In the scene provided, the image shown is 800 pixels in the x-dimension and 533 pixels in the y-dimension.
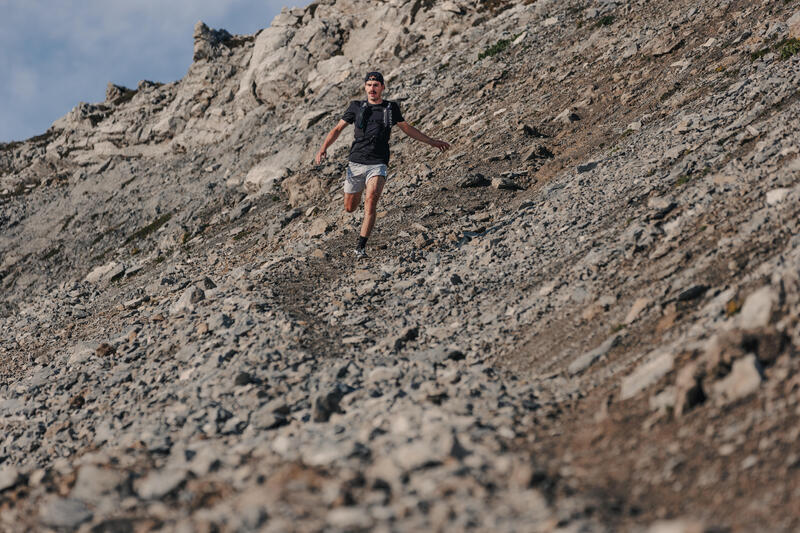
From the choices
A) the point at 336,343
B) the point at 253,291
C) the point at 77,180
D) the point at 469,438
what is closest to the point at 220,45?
the point at 77,180

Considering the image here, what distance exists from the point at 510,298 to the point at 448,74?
19.7m

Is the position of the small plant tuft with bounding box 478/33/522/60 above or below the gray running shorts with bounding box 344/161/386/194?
above

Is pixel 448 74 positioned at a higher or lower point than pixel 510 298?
higher

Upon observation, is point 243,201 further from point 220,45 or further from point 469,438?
point 220,45

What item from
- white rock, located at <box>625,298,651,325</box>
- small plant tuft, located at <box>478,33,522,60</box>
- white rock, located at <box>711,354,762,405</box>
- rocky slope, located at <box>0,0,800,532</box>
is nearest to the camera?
rocky slope, located at <box>0,0,800,532</box>

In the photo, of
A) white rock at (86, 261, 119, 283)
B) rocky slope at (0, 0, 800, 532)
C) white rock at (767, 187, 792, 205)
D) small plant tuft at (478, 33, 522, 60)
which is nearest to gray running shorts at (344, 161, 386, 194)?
rocky slope at (0, 0, 800, 532)

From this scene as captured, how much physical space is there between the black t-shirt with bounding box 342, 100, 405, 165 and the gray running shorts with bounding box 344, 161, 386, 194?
98mm

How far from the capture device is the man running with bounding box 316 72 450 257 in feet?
36.2

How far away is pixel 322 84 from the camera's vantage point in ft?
111

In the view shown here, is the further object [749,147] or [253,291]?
[253,291]

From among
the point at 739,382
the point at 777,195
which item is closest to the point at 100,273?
the point at 777,195

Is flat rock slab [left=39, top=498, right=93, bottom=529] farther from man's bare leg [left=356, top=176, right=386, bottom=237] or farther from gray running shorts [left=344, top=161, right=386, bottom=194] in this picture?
gray running shorts [left=344, top=161, right=386, bottom=194]

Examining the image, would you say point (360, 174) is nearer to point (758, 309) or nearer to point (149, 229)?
point (758, 309)

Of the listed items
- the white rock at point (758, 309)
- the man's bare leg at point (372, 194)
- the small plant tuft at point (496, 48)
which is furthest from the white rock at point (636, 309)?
the small plant tuft at point (496, 48)
